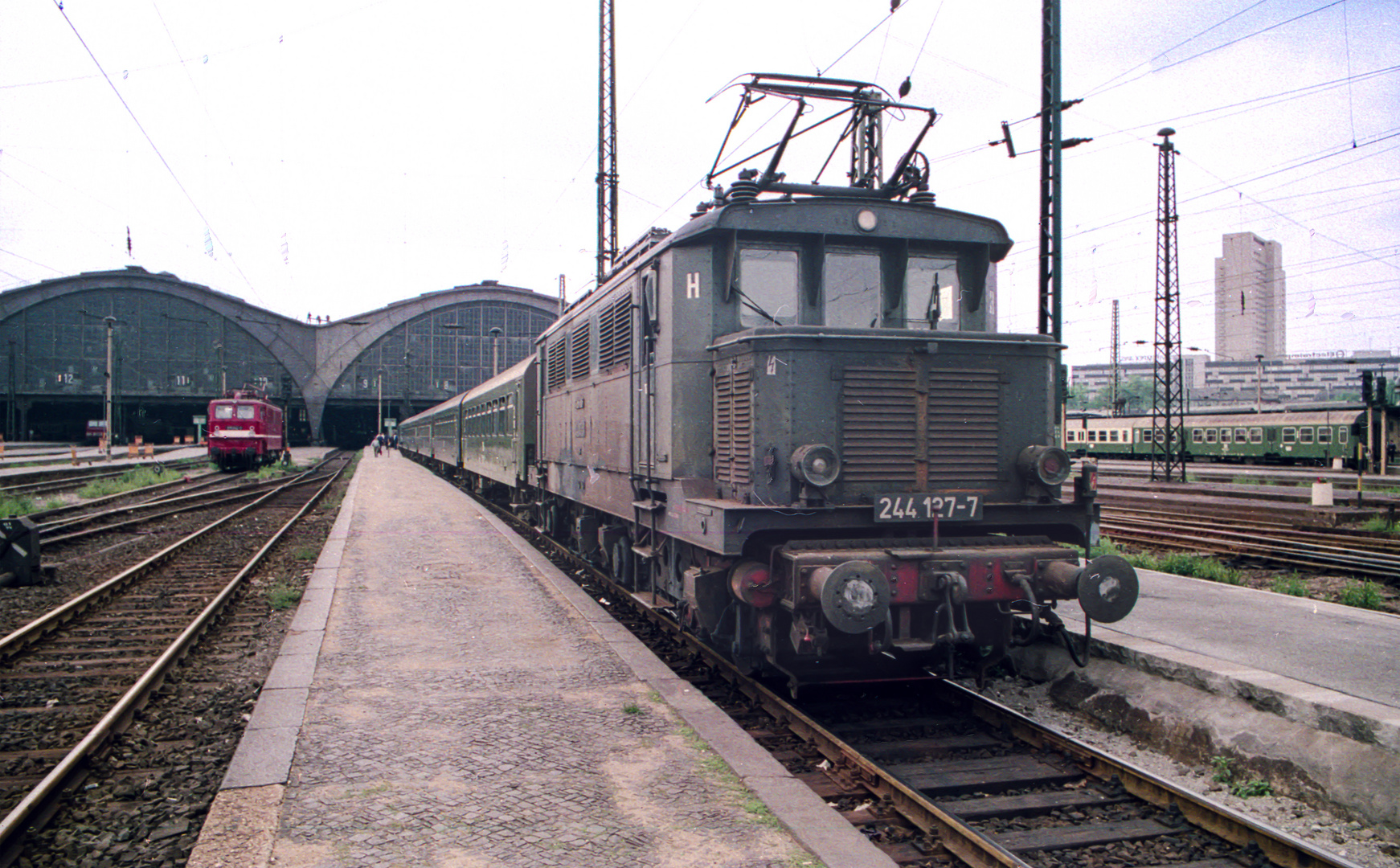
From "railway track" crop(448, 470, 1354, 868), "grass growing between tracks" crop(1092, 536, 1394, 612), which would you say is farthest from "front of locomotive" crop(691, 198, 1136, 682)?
"grass growing between tracks" crop(1092, 536, 1394, 612)

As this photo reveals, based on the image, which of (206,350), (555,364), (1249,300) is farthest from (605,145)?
(1249,300)

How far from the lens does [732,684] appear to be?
22.0 ft

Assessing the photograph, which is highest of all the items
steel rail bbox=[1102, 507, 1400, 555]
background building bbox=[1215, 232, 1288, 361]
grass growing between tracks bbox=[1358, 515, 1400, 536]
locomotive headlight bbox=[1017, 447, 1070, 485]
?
background building bbox=[1215, 232, 1288, 361]

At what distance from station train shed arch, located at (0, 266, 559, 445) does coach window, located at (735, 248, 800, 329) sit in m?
57.7

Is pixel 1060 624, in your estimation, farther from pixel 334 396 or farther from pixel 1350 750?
pixel 334 396

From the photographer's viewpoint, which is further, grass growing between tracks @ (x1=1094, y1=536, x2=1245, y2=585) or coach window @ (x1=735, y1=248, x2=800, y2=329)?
grass growing between tracks @ (x1=1094, y1=536, x2=1245, y2=585)

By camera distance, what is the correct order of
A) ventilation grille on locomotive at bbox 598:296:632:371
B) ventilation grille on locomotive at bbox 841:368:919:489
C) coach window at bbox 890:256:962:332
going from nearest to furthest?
ventilation grille on locomotive at bbox 841:368:919:489
coach window at bbox 890:256:962:332
ventilation grille on locomotive at bbox 598:296:632:371

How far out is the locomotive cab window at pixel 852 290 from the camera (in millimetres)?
6680

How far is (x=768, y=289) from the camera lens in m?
6.67

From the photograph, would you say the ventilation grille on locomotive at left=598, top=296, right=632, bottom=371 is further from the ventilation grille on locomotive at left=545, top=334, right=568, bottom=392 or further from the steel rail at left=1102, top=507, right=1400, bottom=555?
the steel rail at left=1102, top=507, right=1400, bottom=555

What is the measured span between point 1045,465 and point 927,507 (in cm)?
101

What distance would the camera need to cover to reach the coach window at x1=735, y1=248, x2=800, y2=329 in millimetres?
6637

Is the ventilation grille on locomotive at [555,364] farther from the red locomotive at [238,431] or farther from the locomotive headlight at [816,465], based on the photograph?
the red locomotive at [238,431]

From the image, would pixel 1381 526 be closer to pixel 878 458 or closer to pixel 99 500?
pixel 878 458
